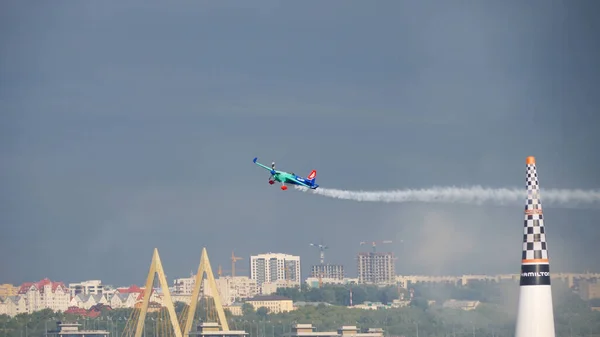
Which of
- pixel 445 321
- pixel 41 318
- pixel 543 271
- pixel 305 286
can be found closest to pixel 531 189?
pixel 543 271

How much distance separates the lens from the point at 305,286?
13262cm

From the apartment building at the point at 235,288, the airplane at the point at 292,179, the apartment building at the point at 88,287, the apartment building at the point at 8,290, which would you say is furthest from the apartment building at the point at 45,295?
the airplane at the point at 292,179

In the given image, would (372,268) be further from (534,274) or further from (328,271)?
(534,274)

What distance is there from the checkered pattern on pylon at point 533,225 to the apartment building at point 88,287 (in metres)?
156

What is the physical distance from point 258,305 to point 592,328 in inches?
3124

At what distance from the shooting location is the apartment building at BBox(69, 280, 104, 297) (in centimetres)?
17207

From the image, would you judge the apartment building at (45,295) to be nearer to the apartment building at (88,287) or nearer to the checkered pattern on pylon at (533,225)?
the apartment building at (88,287)

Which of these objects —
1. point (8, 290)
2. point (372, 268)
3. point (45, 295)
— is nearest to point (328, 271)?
point (372, 268)

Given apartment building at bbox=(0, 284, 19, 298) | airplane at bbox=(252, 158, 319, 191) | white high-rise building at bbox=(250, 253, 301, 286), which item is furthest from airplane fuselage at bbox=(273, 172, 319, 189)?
white high-rise building at bbox=(250, 253, 301, 286)

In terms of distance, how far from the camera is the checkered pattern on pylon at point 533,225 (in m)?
17.1

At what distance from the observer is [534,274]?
56.5ft

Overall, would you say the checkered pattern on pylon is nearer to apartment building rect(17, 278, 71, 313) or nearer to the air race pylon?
the air race pylon

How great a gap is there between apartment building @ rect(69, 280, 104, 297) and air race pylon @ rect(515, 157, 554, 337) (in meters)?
155

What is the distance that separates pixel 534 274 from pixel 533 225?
2.30 ft
